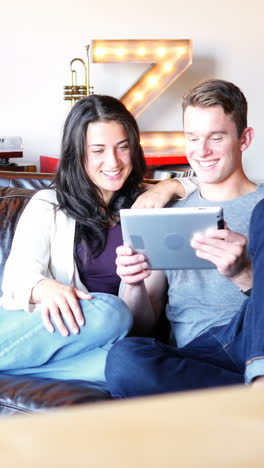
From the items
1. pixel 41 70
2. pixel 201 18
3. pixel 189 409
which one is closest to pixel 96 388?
pixel 189 409

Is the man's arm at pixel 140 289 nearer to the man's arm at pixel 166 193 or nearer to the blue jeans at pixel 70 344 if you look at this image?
the blue jeans at pixel 70 344

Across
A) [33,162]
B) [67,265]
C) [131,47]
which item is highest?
[131,47]

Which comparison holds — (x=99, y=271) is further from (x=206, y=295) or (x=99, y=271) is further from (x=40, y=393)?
(x=40, y=393)

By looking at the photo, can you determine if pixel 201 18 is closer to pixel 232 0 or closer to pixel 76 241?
pixel 232 0

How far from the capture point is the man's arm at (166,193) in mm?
1804

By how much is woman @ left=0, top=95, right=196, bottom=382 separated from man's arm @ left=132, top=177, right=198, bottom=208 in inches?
4.1

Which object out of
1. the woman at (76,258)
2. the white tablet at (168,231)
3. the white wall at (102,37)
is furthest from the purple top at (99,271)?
the white wall at (102,37)

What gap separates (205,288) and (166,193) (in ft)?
0.90

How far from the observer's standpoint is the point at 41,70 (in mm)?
4590

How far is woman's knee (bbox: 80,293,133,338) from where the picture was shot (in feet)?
5.27

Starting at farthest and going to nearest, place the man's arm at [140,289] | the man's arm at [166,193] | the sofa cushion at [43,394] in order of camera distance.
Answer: the man's arm at [166,193]
the man's arm at [140,289]
the sofa cushion at [43,394]

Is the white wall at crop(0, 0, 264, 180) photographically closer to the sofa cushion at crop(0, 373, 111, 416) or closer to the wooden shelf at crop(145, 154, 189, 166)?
the wooden shelf at crop(145, 154, 189, 166)

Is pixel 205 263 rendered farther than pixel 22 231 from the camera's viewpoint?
No

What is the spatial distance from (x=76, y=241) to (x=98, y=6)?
10.1ft
